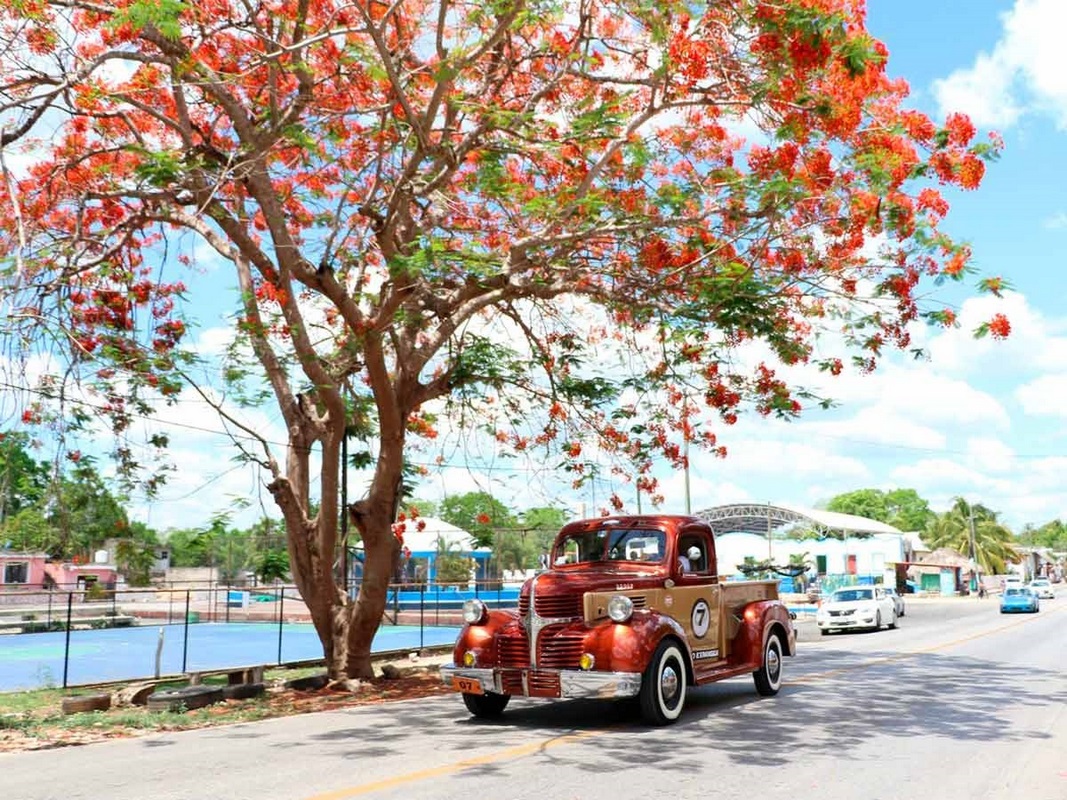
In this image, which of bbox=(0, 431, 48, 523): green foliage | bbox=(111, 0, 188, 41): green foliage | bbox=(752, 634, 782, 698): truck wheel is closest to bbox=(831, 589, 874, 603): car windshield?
bbox=(752, 634, 782, 698): truck wheel

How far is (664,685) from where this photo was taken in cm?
982

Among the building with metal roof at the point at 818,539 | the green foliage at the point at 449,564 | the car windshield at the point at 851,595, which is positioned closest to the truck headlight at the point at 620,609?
the car windshield at the point at 851,595

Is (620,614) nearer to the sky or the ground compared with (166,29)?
nearer to the ground

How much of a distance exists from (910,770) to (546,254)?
7131mm

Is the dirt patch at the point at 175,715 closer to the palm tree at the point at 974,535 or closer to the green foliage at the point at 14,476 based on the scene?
the green foliage at the point at 14,476

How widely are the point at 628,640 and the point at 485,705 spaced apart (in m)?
1.90

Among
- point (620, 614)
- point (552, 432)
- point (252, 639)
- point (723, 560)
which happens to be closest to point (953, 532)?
point (723, 560)

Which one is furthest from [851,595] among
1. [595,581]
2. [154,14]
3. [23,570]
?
[23,570]

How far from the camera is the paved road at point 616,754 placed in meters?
6.94

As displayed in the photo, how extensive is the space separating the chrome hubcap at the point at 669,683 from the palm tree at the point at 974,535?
8323cm

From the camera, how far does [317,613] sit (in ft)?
48.2

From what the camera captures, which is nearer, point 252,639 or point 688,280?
point 688,280

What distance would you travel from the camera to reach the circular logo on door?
35.5 feet

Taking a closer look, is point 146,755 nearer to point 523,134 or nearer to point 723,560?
point 523,134
